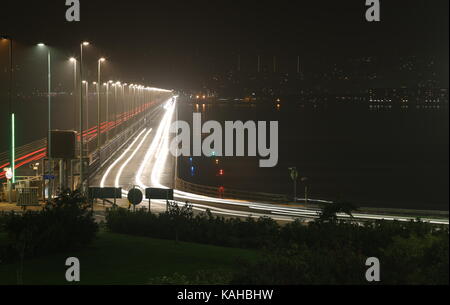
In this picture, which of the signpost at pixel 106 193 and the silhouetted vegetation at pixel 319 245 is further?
the signpost at pixel 106 193

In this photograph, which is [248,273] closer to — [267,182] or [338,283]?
[338,283]

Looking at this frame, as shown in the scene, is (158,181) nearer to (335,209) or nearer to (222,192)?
(222,192)

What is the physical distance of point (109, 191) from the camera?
84.0 ft

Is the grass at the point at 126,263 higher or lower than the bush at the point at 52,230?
lower

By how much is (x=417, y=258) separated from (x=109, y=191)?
51.6ft

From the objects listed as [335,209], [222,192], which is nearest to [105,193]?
[335,209]

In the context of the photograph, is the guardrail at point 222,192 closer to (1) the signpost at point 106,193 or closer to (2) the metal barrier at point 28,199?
(2) the metal barrier at point 28,199

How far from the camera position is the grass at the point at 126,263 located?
43.3 feet

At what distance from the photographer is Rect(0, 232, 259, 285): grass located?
43.3ft

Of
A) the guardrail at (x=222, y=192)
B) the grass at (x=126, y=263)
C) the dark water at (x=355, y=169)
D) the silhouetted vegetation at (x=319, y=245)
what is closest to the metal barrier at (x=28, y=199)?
the silhouetted vegetation at (x=319, y=245)

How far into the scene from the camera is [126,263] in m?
14.7

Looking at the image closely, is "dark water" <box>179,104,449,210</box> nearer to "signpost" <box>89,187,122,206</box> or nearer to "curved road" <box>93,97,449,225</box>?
"curved road" <box>93,97,449,225</box>

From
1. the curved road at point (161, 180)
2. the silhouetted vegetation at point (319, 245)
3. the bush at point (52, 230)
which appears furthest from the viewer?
the curved road at point (161, 180)
